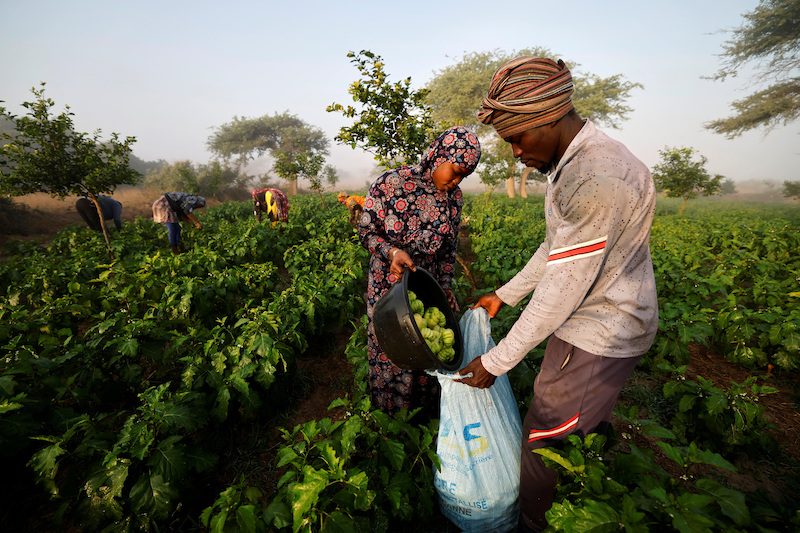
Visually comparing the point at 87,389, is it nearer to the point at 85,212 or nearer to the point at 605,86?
the point at 85,212

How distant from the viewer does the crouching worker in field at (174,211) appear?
311 inches

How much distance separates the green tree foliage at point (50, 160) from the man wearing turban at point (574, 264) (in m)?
9.68

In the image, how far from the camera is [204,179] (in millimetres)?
33094

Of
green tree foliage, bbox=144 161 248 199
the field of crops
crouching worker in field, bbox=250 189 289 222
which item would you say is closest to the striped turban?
the field of crops

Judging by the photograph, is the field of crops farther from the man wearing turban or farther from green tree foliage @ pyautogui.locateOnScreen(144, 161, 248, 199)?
green tree foliage @ pyautogui.locateOnScreen(144, 161, 248, 199)

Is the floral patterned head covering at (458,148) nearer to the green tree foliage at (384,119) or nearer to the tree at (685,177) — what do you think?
the green tree foliage at (384,119)

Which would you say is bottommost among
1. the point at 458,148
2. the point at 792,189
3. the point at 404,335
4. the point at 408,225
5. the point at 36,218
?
the point at 792,189

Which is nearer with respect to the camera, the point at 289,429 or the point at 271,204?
the point at 289,429

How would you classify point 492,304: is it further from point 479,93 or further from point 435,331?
point 479,93

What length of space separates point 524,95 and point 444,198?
1.33 metres

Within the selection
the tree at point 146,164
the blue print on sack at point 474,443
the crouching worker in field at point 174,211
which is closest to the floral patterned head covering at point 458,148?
the blue print on sack at point 474,443

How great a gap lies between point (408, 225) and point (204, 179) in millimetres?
37859

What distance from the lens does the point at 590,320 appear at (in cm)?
134

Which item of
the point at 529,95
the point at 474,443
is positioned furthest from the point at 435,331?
the point at 529,95
